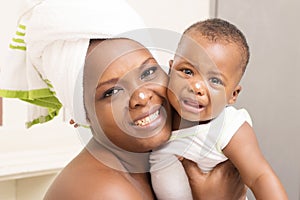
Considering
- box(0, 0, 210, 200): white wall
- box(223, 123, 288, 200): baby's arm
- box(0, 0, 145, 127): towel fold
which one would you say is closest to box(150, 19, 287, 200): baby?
box(223, 123, 288, 200): baby's arm

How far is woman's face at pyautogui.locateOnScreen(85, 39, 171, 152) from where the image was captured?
0.67m

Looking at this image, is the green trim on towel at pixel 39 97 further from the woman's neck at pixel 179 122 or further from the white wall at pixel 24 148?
the white wall at pixel 24 148

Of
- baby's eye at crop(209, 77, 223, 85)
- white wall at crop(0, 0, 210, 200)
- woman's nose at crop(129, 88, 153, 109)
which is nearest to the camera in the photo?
woman's nose at crop(129, 88, 153, 109)

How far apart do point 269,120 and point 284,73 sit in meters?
0.17

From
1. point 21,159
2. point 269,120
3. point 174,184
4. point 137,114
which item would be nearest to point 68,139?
point 21,159

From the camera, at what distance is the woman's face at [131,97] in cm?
67

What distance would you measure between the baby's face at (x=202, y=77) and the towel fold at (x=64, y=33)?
0.30 feet

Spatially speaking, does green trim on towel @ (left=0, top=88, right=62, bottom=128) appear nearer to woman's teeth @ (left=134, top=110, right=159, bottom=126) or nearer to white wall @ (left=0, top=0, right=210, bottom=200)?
woman's teeth @ (left=134, top=110, right=159, bottom=126)

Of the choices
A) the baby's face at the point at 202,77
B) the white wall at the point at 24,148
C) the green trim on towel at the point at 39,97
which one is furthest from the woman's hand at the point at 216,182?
the white wall at the point at 24,148

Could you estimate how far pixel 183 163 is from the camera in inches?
32.6

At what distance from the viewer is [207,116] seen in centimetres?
77

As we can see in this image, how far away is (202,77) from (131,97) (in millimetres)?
140

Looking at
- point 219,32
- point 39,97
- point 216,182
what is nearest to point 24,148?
point 39,97

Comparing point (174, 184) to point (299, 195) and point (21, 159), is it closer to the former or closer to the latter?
point (21, 159)
